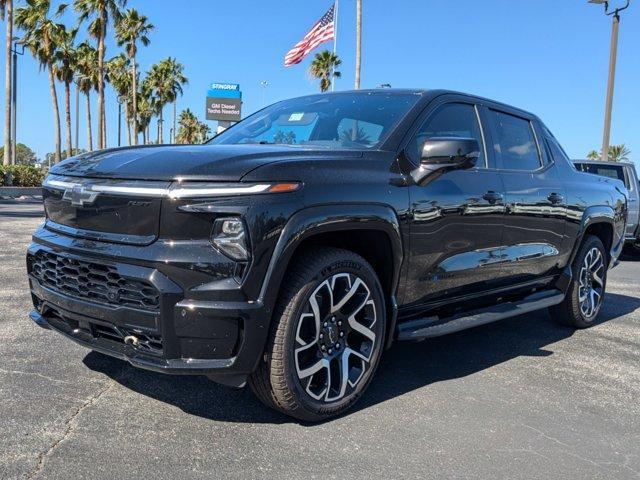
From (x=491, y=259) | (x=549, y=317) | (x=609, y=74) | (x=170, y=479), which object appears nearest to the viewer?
(x=170, y=479)

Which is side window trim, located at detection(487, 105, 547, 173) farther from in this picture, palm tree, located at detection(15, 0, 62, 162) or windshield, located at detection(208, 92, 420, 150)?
palm tree, located at detection(15, 0, 62, 162)

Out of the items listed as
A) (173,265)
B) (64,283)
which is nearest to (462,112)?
(173,265)

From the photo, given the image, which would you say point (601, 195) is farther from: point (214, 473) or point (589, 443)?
point (214, 473)

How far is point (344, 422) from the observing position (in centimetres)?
330

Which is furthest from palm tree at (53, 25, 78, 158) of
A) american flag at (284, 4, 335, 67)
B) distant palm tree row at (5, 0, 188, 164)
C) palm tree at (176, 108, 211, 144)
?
palm tree at (176, 108, 211, 144)

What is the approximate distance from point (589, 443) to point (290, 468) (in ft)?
5.40

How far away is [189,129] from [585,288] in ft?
318

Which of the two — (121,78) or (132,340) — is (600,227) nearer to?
(132,340)

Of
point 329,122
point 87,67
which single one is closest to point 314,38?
point 329,122

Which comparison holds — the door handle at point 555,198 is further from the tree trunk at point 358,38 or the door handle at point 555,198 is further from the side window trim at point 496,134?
the tree trunk at point 358,38

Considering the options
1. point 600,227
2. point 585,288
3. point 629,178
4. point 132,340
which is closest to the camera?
point 132,340

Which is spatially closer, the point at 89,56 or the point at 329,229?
the point at 329,229

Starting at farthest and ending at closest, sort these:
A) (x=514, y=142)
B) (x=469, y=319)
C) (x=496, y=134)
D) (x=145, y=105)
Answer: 1. (x=145, y=105)
2. (x=514, y=142)
3. (x=496, y=134)
4. (x=469, y=319)

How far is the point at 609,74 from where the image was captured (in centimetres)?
1722
